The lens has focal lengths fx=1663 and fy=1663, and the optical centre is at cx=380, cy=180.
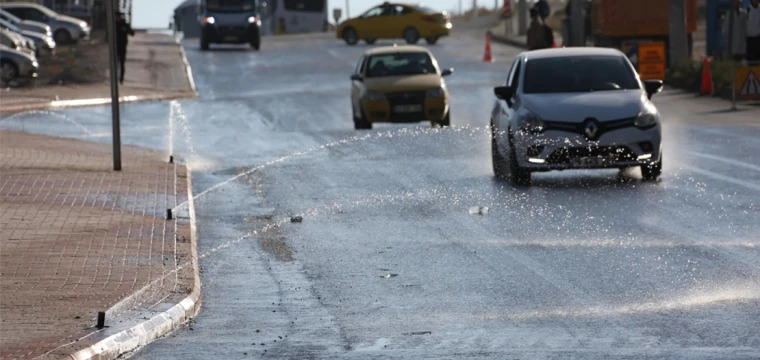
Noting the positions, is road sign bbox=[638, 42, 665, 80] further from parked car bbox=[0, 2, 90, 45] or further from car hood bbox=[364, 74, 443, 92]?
parked car bbox=[0, 2, 90, 45]

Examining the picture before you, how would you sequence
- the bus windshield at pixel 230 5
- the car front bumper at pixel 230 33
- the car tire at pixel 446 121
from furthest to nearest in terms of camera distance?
the bus windshield at pixel 230 5, the car front bumper at pixel 230 33, the car tire at pixel 446 121

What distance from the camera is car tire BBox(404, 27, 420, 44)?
6512 cm

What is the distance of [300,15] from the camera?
9419cm

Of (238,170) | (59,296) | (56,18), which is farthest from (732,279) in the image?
(56,18)

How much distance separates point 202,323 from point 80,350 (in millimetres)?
1693

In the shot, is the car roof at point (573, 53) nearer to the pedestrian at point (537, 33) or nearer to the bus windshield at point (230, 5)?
the pedestrian at point (537, 33)

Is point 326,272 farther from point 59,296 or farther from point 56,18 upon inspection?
point 56,18

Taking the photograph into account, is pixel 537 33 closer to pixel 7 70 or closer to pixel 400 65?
pixel 400 65

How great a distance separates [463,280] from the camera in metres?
12.0

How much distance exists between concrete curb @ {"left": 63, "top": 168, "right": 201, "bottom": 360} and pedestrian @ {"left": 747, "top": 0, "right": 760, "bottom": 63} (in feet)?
73.9

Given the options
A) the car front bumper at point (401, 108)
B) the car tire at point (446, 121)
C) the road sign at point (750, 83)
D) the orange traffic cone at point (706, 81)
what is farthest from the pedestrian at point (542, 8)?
the car front bumper at point (401, 108)

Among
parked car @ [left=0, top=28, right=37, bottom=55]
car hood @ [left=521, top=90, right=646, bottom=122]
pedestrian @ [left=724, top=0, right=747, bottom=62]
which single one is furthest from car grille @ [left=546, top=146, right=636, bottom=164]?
Result: parked car @ [left=0, top=28, right=37, bottom=55]

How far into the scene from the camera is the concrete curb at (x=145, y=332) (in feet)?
29.4

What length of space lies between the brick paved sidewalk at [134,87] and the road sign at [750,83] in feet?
47.9
